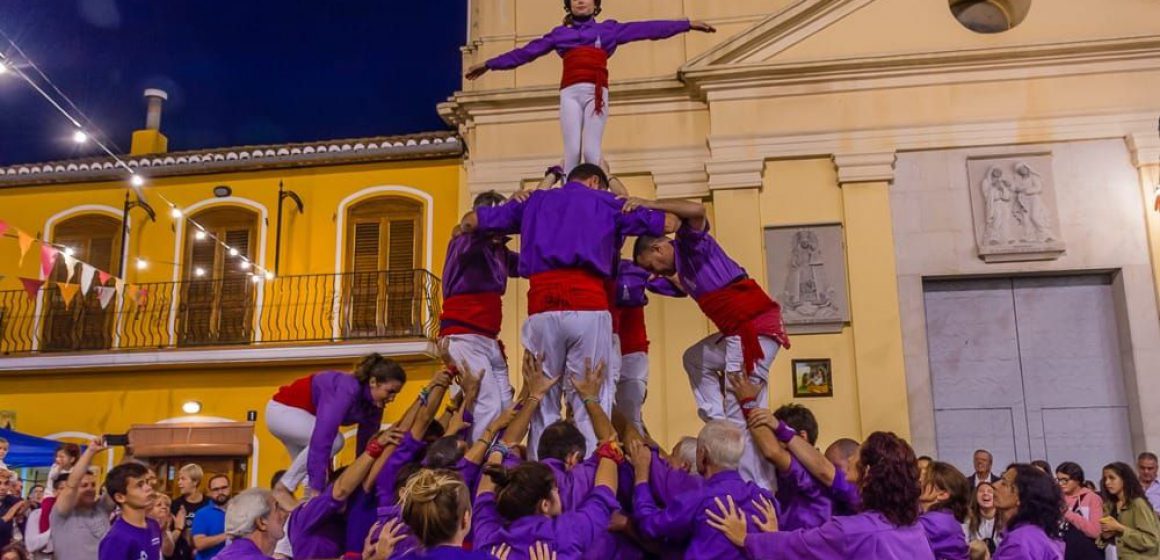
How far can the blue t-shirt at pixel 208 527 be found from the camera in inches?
284

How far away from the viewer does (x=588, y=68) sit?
23.9 ft

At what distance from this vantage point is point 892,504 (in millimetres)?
3670

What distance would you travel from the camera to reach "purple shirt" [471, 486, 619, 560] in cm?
378

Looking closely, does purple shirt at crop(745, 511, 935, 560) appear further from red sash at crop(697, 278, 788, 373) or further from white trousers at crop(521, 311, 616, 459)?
red sash at crop(697, 278, 788, 373)

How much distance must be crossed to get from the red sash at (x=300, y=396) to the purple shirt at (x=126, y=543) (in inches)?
52.5

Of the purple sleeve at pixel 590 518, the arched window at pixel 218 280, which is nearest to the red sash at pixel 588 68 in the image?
the purple sleeve at pixel 590 518

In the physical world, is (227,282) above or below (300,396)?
above

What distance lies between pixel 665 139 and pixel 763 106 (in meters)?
1.41

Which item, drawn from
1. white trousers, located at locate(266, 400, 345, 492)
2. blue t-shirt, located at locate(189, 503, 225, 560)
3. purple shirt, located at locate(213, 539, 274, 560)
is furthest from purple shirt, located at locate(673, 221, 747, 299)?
blue t-shirt, located at locate(189, 503, 225, 560)

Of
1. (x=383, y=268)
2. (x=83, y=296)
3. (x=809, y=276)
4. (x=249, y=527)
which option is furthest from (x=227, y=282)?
(x=249, y=527)

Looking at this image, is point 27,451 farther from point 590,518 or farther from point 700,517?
point 700,517

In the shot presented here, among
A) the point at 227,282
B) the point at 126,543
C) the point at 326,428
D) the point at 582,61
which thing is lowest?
the point at 126,543

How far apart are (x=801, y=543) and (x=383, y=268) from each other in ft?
40.6

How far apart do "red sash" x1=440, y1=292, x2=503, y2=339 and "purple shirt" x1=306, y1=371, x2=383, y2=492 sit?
2.17 feet
